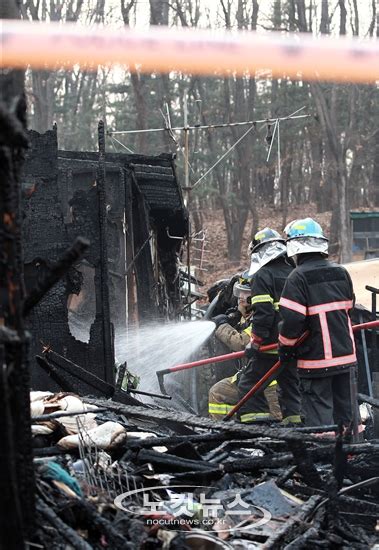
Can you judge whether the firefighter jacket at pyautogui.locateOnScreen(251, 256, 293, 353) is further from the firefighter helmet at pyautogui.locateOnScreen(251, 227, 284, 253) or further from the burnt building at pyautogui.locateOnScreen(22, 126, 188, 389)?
the burnt building at pyautogui.locateOnScreen(22, 126, 188, 389)

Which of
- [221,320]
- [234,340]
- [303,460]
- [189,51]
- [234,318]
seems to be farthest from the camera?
[234,318]

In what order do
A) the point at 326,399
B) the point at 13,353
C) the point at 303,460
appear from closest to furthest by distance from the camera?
the point at 13,353
the point at 303,460
the point at 326,399

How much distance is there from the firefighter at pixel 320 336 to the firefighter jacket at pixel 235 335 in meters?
2.03

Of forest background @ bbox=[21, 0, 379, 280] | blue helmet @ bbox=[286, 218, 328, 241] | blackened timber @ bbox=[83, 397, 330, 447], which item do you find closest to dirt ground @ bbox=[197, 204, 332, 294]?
forest background @ bbox=[21, 0, 379, 280]

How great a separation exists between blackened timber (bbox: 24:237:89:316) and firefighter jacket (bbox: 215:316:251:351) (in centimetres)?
648

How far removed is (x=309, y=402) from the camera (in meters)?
7.32

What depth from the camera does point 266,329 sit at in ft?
26.8

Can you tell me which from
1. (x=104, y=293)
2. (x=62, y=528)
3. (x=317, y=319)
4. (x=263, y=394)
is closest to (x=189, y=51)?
(x=62, y=528)

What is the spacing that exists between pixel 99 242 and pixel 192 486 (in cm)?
379

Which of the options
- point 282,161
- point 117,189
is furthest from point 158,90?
point 117,189

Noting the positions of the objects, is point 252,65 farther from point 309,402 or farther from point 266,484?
point 309,402

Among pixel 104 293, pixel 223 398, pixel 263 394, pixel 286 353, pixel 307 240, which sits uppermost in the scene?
pixel 307 240

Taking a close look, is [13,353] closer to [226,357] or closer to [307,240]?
[307,240]

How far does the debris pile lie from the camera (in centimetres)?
362
